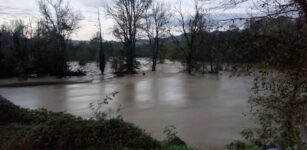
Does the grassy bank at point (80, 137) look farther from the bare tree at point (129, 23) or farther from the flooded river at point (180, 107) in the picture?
the bare tree at point (129, 23)

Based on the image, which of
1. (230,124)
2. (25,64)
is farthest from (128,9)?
(230,124)

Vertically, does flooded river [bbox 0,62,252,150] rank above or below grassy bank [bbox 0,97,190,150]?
below

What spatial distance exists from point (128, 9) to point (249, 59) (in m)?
33.3

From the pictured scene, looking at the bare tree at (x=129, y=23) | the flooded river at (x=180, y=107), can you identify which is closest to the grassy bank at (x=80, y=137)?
the flooded river at (x=180, y=107)

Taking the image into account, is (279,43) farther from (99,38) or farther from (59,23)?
(99,38)

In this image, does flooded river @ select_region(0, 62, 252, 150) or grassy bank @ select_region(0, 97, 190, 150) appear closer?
grassy bank @ select_region(0, 97, 190, 150)

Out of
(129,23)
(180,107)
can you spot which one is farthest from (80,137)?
(129,23)

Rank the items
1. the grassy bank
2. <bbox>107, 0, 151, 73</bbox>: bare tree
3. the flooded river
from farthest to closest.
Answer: <bbox>107, 0, 151, 73</bbox>: bare tree
the flooded river
the grassy bank

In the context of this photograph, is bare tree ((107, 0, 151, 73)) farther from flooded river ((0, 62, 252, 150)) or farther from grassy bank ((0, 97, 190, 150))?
grassy bank ((0, 97, 190, 150))

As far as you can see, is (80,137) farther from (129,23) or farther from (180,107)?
(129,23)

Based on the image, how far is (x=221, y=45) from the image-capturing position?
3.43m

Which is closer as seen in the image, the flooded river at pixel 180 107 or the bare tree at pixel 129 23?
the flooded river at pixel 180 107

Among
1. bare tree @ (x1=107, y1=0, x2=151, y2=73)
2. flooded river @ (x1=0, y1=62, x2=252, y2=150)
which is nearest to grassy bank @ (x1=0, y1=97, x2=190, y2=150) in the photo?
flooded river @ (x1=0, y1=62, x2=252, y2=150)

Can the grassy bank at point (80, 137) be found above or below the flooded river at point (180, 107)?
above
